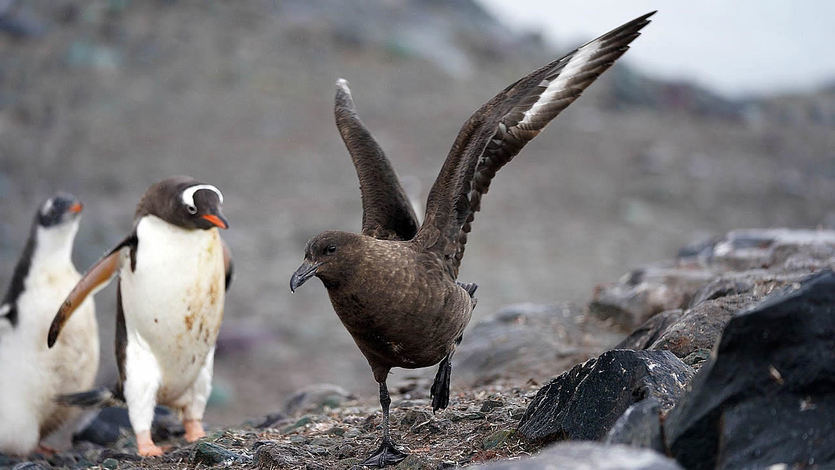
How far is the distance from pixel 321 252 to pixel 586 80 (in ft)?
5.57

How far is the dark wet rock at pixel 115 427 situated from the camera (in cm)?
761

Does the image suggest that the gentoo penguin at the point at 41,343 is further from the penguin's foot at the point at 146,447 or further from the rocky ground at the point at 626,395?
the penguin's foot at the point at 146,447

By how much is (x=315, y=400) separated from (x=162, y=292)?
1.56m

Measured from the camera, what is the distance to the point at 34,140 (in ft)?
59.0

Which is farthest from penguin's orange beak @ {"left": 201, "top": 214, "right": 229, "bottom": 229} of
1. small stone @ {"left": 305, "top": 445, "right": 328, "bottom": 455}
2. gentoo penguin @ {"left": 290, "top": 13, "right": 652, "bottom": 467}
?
small stone @ {"left": 305, "top": 445, "right": 328, "bottom": 455}

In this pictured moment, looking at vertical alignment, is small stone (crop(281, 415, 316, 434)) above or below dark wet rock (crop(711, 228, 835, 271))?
below

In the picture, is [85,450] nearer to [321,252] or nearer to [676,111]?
[321,252]

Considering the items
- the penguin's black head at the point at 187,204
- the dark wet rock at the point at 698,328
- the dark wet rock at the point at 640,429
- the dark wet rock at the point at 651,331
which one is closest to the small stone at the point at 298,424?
the penguin's black head at the point at 187,204

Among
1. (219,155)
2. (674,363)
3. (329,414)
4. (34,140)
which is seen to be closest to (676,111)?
(219,155)

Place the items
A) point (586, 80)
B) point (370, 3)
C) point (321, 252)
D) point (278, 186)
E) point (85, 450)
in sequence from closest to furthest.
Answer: point (321, 252)
point (586, 80)
point (85, 450)
point (278, 186)
point (370, 3)

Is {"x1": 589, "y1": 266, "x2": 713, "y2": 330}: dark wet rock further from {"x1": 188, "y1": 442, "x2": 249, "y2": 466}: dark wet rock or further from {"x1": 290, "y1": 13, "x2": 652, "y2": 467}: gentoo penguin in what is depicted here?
{"x1": 188, "y1": 442, "x2": 249, "y2": 466}: dark wet rock

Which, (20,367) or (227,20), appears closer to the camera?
(20,367)

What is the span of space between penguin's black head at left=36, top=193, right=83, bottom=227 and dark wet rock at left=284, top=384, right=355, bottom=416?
2340mm

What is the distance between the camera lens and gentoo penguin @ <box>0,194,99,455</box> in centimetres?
775
